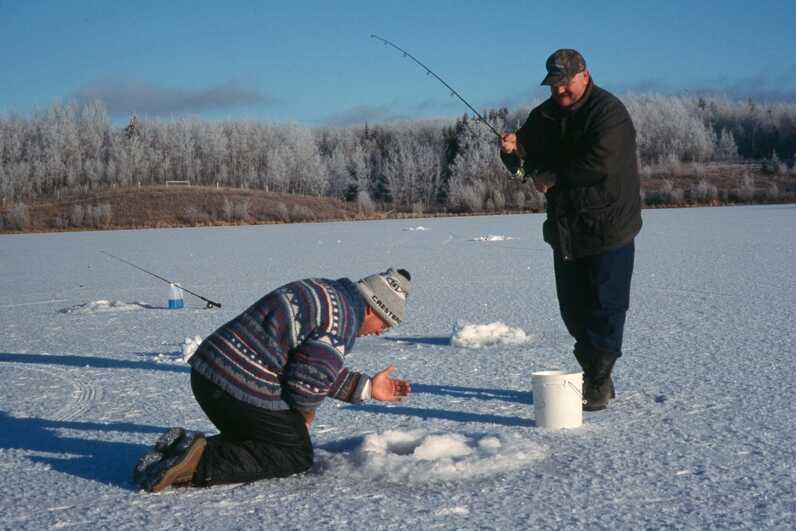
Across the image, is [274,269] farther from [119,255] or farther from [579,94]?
[579,94]

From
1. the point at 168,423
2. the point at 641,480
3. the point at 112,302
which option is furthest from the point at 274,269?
the point at 641,480

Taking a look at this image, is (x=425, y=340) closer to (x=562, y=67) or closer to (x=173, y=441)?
(x=562, y=67)

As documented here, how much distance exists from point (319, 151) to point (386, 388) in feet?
314

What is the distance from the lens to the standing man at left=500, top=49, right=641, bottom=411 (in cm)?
455

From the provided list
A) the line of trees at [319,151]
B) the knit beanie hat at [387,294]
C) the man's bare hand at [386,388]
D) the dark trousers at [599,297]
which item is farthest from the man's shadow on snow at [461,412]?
the line of trees at [319,151]


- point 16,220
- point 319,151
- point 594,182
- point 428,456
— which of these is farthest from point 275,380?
point 319,151

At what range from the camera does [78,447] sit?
169 inches

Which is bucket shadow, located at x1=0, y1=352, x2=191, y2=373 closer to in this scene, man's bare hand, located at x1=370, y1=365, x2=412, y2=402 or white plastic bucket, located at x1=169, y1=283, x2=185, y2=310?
white plastic bucket, located at x1=169, y1=283, x2=185, y2=310

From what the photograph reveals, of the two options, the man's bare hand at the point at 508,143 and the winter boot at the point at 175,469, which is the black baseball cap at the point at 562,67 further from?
the winter boot at the point at 175,469

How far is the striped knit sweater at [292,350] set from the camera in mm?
3486

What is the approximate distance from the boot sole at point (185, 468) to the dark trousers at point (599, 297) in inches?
82.2

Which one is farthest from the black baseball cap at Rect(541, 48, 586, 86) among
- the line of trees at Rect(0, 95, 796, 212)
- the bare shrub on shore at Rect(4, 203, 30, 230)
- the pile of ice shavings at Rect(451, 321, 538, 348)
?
the line of trees at Rect(0, 95, 796, 212)

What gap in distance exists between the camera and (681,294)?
929 centimetres

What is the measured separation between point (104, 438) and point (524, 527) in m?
2.29
